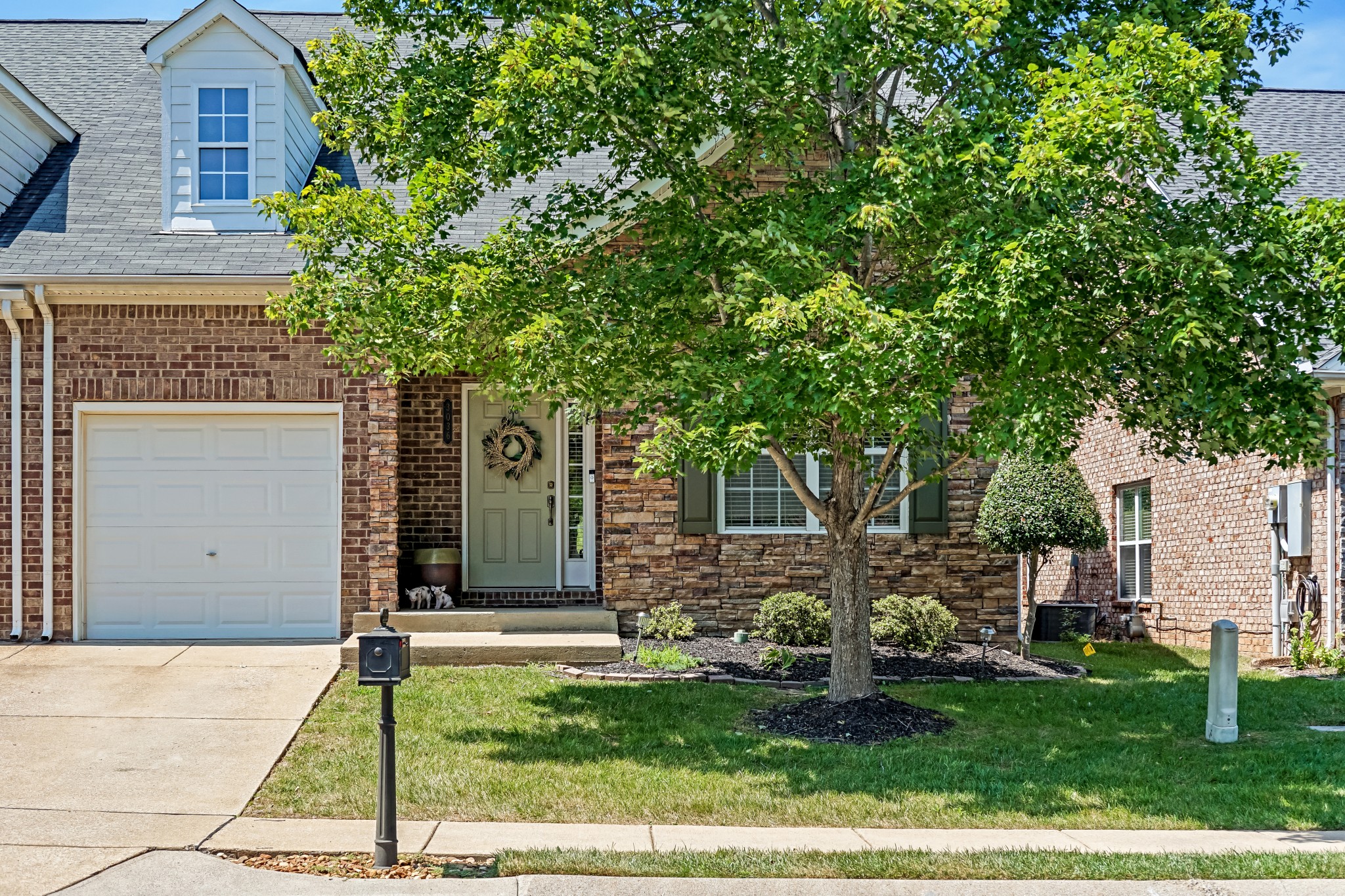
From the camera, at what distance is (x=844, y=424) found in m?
7.73

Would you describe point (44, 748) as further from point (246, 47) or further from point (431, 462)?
point (246, 47)

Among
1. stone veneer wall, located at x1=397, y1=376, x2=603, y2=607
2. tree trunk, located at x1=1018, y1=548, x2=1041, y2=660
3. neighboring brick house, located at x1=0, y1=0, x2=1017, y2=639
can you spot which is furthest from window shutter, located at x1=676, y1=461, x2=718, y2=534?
tree trunk, located at x1=1018, y1=548, x2=1041, y2=660

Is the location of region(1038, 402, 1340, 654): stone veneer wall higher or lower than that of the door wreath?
lower

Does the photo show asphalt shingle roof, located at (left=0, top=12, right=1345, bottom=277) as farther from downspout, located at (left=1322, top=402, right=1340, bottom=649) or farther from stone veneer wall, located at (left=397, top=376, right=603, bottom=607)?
downspout, located at (left=1322, top=402, right=1340, bottom=649)

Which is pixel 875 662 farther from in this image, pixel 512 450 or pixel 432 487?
pixel 432 487

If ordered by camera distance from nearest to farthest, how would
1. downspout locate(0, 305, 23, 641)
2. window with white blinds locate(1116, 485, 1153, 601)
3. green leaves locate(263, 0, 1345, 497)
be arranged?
green leaves locate(263, 0, 1345, 497)
downspout locate(0, 305, 23, 641)
window with white blinds locate(1116, 485, 1153, 601)

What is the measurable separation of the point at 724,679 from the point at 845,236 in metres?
4.12

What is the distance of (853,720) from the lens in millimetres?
8891

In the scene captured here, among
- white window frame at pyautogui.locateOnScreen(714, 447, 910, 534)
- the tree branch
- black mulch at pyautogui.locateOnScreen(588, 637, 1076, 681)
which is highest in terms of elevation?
the tree branch

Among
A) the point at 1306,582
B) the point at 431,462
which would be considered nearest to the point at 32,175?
the point at 431,462

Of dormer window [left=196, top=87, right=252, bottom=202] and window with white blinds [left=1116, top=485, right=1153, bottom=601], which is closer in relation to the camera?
dormer window [left=196, top=87, right=252, bottom=202]

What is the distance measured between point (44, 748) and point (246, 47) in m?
7.50

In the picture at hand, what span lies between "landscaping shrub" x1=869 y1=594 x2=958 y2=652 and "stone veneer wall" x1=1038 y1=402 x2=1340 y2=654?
9.55ft

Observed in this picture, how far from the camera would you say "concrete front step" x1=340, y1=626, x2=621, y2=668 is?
35.3ft
